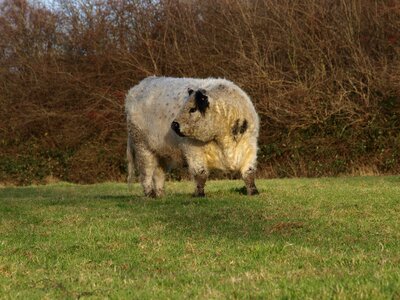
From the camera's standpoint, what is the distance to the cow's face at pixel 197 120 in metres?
13.1

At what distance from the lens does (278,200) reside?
484 inches

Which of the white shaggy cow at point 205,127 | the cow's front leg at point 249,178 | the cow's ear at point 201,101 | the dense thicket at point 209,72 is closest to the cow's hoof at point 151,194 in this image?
the white shaggy cow at point 205,127

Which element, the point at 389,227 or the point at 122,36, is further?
the point at 122,36

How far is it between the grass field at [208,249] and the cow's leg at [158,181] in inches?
102

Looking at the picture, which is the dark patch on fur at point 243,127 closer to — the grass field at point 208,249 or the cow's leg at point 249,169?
the cow's leg at point 249,169

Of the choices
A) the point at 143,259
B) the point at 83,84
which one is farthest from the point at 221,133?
the point at 83,84

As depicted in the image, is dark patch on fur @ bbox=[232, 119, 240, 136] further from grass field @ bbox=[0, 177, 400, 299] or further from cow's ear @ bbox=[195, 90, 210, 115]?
grass field @ bbox=[0, 177, 400, 299]

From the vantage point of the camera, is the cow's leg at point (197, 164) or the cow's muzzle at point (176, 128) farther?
the cow's leg at point (197, 164)

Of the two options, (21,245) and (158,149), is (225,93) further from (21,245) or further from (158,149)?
(21,245)

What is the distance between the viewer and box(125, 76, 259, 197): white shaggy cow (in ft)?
43.2

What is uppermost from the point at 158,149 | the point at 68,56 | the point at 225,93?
the point at 68,56

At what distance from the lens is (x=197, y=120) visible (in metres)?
13.1

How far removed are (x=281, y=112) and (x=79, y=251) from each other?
18376mm

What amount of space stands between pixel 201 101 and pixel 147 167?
9.05 feet
